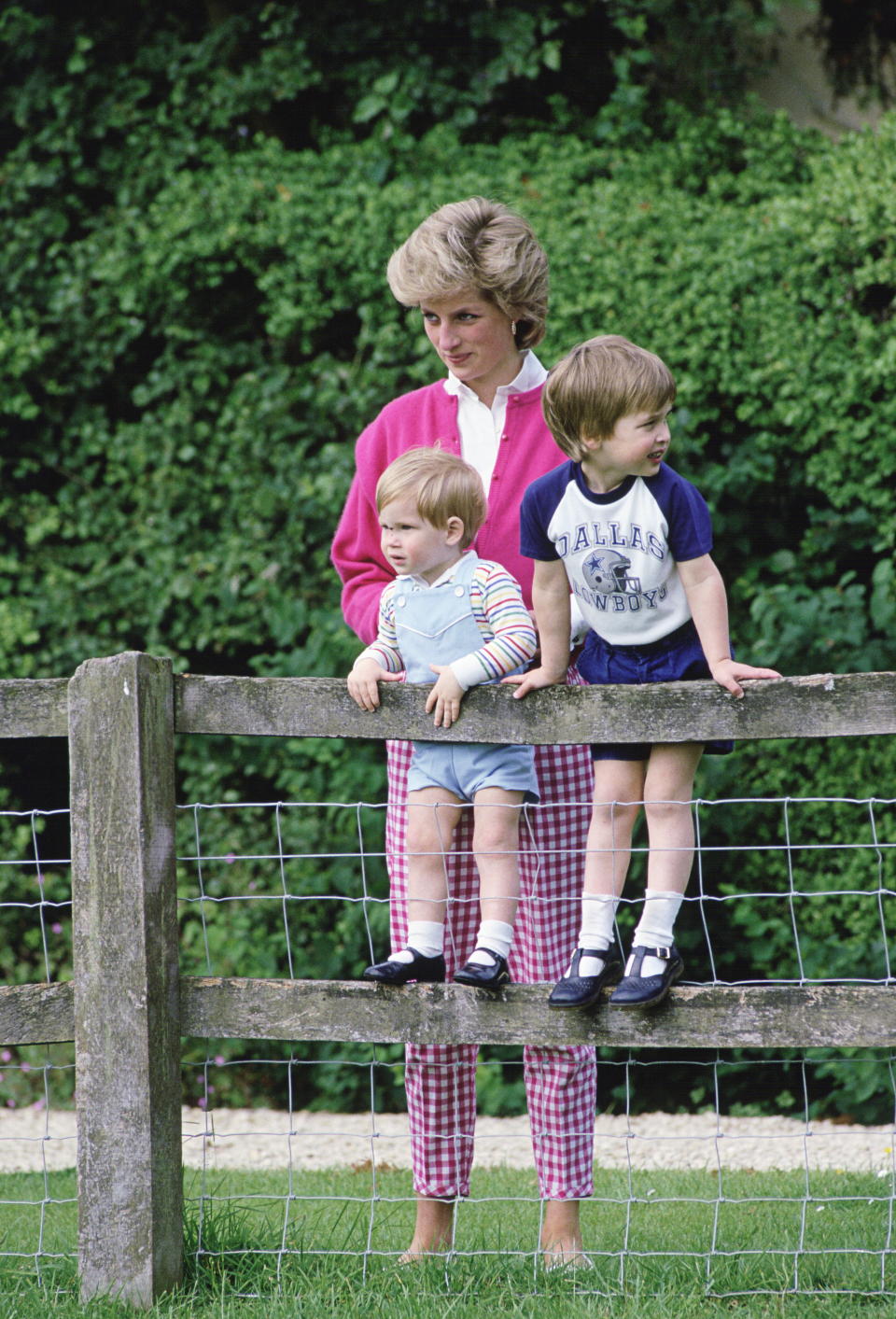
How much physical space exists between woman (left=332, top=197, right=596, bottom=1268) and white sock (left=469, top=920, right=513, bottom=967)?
124 mm

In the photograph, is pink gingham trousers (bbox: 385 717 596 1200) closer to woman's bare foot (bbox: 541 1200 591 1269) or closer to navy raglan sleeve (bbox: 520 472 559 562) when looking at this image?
woman's bare foot (bbox: 541 1200 591 1269)

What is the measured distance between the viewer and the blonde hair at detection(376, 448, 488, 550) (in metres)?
2.86

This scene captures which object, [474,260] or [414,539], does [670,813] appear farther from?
[474,260]

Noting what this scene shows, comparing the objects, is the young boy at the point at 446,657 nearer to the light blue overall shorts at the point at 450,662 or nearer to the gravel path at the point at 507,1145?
the light blue overall shorts at the point at 450,662

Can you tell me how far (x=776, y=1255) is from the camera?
2973 mm

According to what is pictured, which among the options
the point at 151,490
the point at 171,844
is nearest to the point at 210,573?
the point at 151,490

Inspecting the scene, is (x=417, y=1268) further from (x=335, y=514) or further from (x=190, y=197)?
(x=190, y=197)

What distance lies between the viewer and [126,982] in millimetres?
2791

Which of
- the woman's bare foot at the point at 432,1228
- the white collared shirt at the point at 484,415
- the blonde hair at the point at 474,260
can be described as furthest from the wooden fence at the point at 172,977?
the blonde hair at the point at 474,260

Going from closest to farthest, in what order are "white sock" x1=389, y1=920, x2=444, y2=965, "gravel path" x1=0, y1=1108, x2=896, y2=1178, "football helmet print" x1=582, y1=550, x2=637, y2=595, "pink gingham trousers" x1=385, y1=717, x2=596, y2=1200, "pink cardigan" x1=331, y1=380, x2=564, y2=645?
"football helmet print" x1=582, y1=550, x2=637, y2=595, "white sock" x1=389, y1=920, x2=444, y2=965, "pink gingham trousers" x1=385, y1=717, x2=596, y2=1200, "pink cardigan" x1=331, y1=380, x2=564, y2=645, "gravel path" x1=0, y1=1108, x2=896, y2=1178

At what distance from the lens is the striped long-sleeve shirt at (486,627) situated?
109 inches

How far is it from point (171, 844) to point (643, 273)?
360cm

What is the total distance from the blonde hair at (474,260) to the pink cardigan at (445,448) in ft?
0.73

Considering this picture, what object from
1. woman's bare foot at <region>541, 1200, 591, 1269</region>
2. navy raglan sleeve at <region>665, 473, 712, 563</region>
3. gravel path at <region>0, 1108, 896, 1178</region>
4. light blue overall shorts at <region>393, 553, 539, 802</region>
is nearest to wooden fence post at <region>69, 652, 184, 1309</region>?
light blue overall shorts at <region>393, 553, 539, 802</region>
